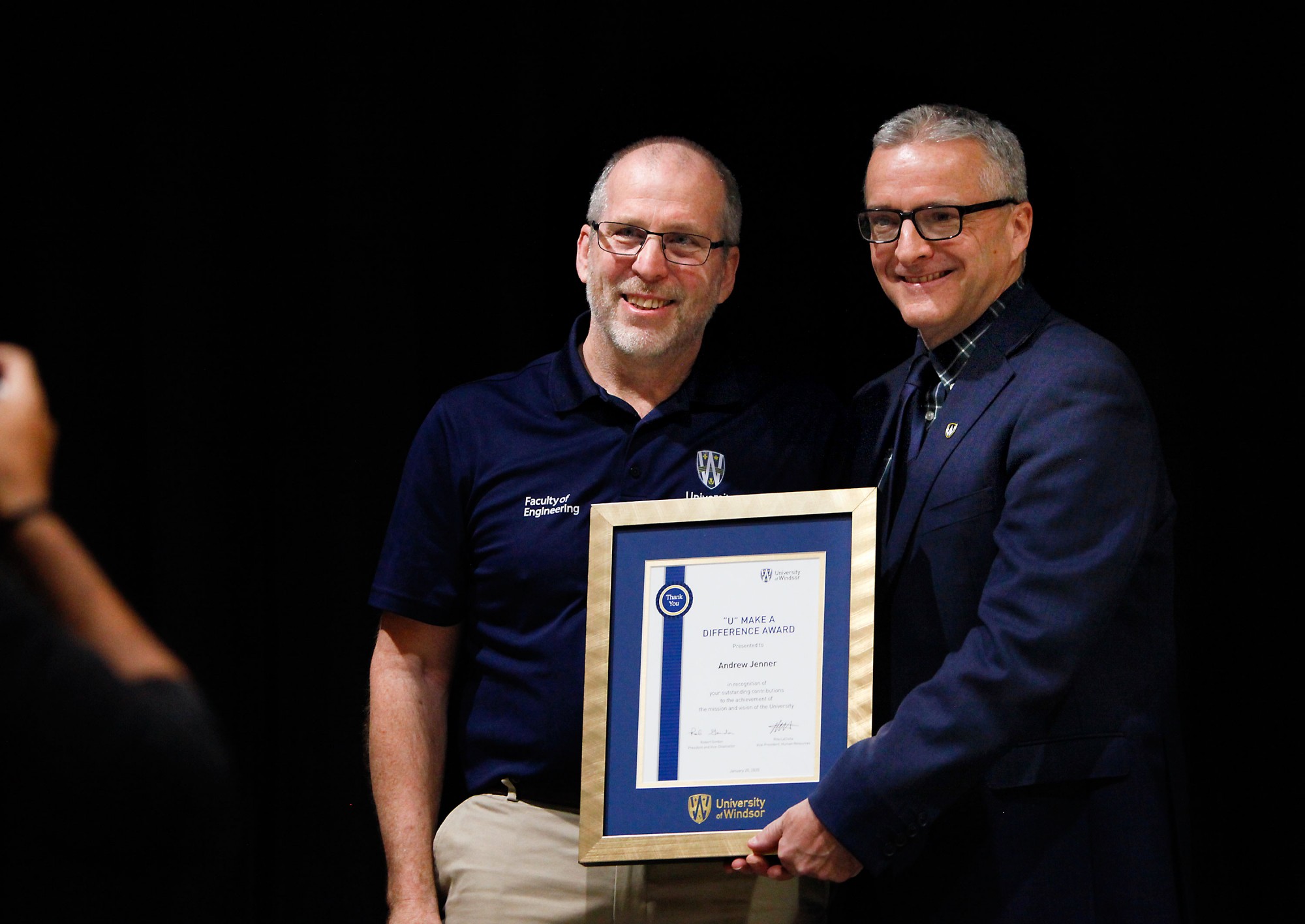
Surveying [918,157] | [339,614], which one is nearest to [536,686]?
[339,614]

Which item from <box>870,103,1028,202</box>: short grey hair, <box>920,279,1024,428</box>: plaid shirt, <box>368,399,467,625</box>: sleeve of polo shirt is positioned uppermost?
<box>870,103,1028,202</box>: short grey hair

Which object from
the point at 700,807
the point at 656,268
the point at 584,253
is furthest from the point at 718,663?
the point at 584,253

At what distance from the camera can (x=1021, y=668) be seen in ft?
6.61

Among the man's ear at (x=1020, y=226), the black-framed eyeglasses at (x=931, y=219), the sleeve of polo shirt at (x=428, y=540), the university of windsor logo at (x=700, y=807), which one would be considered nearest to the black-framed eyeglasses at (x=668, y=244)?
the black-framed eyeglasses at (x=931, y=219)

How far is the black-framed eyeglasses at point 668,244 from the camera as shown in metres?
2.62

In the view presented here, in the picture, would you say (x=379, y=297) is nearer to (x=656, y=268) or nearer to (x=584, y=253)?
(x=584, y=253)

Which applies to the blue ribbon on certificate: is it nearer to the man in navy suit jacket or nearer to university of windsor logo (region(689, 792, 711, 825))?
university of windsor logo (region(689, 792, 711, 825))

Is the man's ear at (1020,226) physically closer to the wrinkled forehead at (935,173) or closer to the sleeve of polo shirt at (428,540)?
the wrinkled forehead at (935,173)

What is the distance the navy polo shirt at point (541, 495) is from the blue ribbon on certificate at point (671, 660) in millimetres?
220

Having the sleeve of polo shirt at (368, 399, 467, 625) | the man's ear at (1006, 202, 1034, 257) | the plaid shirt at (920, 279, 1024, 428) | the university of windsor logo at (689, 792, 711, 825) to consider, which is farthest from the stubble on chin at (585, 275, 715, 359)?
the university of windsor logo at (689, 792, 711, 825)

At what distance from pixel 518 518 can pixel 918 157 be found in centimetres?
97

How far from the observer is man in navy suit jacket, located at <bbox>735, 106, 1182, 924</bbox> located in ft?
6.66

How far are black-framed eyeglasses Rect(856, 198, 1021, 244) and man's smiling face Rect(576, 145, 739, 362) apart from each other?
0.36 metres

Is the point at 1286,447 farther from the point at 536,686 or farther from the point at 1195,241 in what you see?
the point at 536,686
